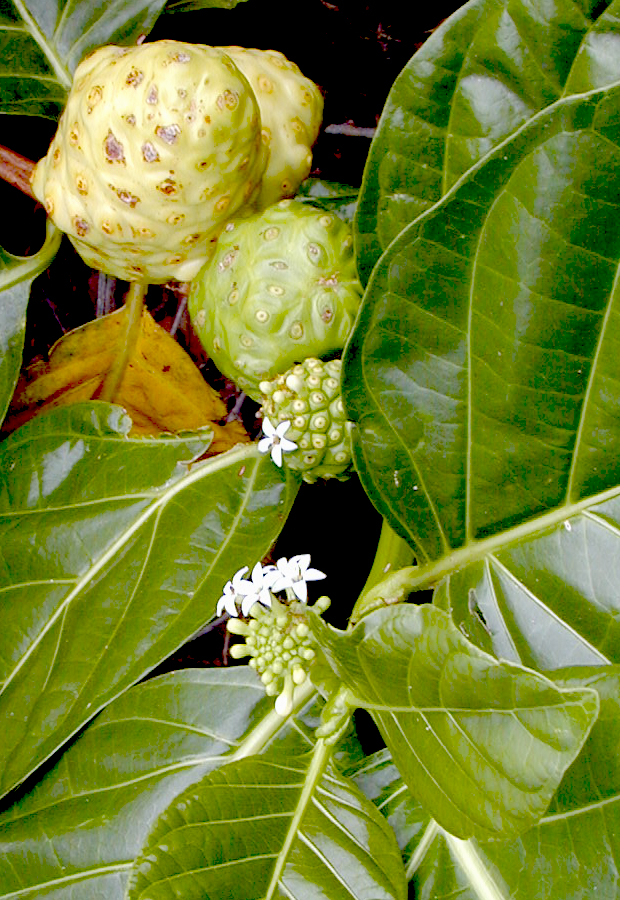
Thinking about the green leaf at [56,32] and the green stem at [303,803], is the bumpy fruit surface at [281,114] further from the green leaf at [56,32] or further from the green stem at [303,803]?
the green stem at [303,803]

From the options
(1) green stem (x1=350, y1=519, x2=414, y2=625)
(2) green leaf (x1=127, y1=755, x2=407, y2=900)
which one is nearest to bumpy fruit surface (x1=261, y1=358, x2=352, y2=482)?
(1) green stem (x1=350, y1=519, x2=414, y2=625)

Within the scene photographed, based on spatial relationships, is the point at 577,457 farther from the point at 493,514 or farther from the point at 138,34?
the point at 138,34

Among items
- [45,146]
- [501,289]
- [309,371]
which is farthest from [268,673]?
[45,146]

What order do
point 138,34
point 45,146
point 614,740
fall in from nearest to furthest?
point 614,740 < point 138,34 < point 45,146

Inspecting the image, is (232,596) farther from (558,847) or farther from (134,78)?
(134,78)

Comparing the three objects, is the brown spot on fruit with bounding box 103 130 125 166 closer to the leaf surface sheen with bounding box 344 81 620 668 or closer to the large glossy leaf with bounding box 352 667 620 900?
the leaf surface sheen with bounding box 344 81 620 668

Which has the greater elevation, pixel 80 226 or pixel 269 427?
pixel 80 226

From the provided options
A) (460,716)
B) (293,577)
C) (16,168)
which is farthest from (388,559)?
(16,168)
